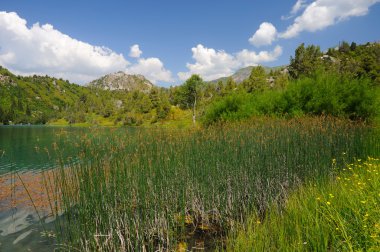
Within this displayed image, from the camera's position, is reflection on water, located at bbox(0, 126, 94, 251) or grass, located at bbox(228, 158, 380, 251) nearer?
grass, located at bbox(228, 158, 380, 251)

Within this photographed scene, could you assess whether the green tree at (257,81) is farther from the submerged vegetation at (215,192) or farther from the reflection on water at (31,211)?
the reflection on water at (31,211)

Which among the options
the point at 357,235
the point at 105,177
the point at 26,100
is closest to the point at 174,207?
the point at 105,177

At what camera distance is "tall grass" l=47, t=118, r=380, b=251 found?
442cm

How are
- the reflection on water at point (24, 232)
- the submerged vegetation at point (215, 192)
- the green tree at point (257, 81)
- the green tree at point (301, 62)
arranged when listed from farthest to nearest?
the green tree at point (257, 81), the green tree at point (301, 62), the reflection on water at point (24, 232), the submerged vegetation at point (215, 192)

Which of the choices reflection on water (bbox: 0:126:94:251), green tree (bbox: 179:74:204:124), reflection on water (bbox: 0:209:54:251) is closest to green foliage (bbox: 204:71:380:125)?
reflection on water (bbox: 0:126:94:251)

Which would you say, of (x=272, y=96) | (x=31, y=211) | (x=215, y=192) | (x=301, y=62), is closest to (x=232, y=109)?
(x=272, y=96)

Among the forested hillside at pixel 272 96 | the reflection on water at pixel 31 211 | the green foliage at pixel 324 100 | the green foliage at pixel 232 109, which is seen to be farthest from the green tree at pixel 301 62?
the reflection on water at pixel 31 211

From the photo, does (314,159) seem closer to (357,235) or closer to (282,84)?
(357,235)

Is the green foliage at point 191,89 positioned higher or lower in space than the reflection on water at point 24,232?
higher

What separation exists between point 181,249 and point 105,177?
6.90ft

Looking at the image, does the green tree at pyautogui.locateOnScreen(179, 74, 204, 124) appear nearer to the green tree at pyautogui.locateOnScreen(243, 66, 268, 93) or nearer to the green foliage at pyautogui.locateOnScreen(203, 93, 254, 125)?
the green tree at pyautogui.locateOnScreen(243, 66, 268, 93)

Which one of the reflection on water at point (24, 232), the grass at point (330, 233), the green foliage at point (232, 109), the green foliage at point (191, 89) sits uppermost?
the green foliage at point (191, 89)

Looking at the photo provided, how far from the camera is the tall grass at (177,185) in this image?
4.42 m

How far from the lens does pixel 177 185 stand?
5.90 m
